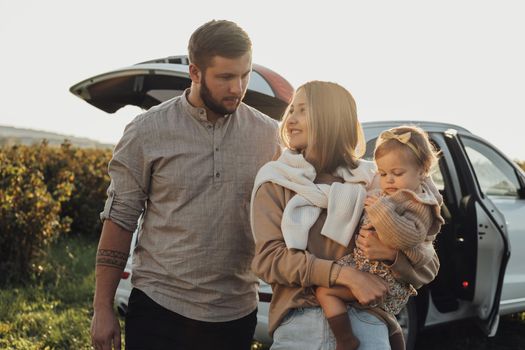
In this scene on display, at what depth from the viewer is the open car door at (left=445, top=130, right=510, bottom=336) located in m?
5.16

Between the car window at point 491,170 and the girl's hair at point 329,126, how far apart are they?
3.22 m

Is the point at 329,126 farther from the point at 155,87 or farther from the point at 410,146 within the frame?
the point at 155,87

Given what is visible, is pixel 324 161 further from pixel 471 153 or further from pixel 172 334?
pixel 471 153

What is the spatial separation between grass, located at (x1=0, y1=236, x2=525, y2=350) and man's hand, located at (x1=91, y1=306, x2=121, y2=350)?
2.76m

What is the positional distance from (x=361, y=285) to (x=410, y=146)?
51 cm

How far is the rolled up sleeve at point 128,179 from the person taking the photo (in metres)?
2.86

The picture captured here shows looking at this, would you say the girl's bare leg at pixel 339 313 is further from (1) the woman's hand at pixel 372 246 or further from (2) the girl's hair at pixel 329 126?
(2) the girl's hair at pixel 329 126

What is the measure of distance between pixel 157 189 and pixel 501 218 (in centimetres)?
321

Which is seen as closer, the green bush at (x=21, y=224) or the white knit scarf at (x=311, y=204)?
the white knit scarf at (x=311, y=204)

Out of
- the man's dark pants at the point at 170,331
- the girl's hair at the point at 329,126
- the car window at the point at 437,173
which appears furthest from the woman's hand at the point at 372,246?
the car window at the point at 437,173

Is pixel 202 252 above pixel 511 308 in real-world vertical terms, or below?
above

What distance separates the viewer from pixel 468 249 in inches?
207

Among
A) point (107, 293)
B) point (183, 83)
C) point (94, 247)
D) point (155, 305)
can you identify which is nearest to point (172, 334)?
point (155, 305)

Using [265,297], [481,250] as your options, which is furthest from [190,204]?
[481,250]
